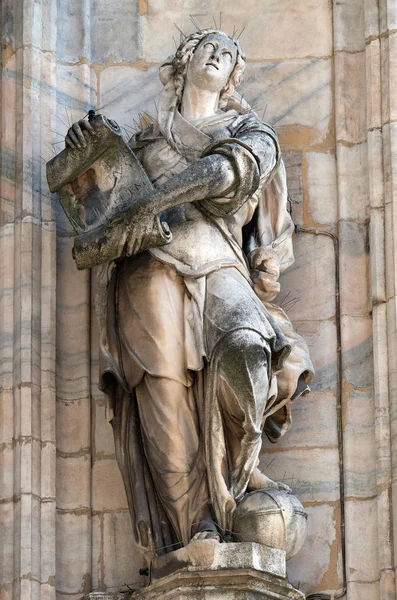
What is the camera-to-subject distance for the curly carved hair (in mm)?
9828

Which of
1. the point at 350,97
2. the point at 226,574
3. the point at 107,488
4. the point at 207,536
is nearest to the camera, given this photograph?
the point at 226,574

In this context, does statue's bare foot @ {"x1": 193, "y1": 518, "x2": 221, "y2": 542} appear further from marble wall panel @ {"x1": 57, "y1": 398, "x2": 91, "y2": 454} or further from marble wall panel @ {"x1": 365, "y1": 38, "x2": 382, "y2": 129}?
marble wall panel @ {"x1": 365, "y1": 38, "x2": 382, "y2": 129}

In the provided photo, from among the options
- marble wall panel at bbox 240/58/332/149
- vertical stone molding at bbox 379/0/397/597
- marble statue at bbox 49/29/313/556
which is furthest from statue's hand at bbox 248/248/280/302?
marble wall panel at bbox 240/58/332/149

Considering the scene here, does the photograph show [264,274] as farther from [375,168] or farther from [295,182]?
[375,168]

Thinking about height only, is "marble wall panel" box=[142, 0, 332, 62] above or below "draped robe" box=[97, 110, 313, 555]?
above

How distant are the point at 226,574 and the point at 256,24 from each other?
2583 mm

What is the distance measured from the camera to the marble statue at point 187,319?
9.19 metres

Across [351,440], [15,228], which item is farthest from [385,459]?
[15,228]

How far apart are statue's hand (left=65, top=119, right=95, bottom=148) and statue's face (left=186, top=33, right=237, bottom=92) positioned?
0.57m

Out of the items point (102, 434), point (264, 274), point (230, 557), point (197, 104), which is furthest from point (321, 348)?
point (230, 557)

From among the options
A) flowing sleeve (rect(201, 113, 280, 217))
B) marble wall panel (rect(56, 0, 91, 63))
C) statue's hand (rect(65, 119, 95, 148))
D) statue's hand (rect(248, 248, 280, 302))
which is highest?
marble wall panel (rect(56, 0, 91, 63))

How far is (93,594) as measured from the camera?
9242mm

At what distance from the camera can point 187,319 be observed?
9352 mm

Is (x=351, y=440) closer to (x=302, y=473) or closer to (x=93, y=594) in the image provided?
(x=302, y=473)
